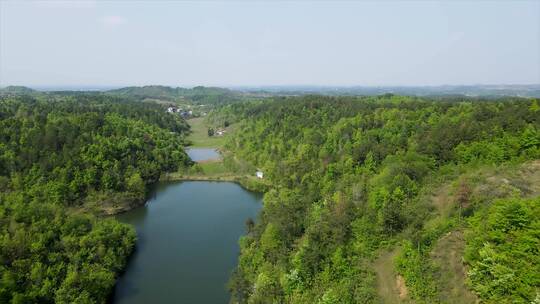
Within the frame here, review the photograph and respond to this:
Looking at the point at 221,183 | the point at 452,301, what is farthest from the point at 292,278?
the point at 221,183

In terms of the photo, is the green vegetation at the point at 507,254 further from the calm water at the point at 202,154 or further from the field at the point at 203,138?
the field at the point at 203,138

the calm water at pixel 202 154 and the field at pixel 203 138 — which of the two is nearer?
the calm water at pixel 202 154

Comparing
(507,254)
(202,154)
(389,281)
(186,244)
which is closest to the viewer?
(507,254)

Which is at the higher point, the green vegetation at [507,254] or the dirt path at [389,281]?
the green vegetation at [507,254]

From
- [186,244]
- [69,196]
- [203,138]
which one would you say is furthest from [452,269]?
[203,138]

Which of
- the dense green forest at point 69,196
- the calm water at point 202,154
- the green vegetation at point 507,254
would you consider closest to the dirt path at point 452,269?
the green vegetation at point 507,254

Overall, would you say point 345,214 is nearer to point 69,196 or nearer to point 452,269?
point 452,269
